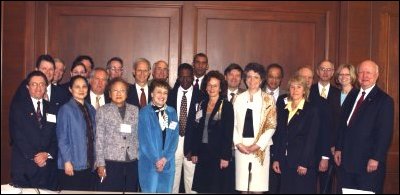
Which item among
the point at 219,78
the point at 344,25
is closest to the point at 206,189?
the point at 219,78

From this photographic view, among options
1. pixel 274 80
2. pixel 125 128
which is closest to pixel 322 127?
pixel 274 80

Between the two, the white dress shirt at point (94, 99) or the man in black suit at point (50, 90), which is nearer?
the man in black suit at point (50, 90)

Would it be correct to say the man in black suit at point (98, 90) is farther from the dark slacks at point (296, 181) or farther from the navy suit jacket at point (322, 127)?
the dark slacks at point (296, 181)

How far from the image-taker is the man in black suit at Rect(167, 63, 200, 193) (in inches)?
213

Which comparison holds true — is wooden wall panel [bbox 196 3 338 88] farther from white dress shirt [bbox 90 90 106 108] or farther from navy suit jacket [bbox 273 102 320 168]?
navy suit jacket [bbox 273 102 320 168]

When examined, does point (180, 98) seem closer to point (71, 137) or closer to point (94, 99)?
point (94, 99)

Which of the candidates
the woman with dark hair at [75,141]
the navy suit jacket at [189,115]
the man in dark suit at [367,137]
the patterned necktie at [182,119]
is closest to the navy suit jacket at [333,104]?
the man in dark suit at [367,137]

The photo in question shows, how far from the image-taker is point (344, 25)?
22.8 feet

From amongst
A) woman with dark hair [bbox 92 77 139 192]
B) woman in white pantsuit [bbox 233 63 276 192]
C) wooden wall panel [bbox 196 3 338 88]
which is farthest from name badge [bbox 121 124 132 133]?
wooden wall panel [bbox 196 3 338 88]

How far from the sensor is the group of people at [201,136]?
4852 mm

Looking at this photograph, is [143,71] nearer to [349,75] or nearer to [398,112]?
[349,75]

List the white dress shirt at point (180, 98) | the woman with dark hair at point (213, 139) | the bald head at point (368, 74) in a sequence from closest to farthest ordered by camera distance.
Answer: the bald head at point (368, 74)
the woman with dark hair at point (213, 139)
the white dress shirt at point (180, 98)

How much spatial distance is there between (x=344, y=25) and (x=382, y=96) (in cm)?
224

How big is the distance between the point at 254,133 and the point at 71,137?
1684 mm
